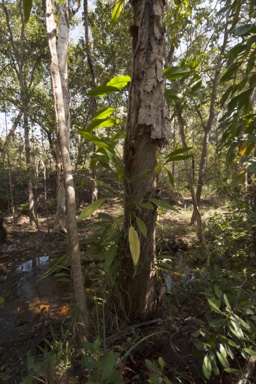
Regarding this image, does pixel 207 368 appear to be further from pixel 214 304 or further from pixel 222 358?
pixel 214 304

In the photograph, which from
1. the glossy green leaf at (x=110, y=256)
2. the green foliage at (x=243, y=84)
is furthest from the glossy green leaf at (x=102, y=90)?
the glossy green leaf at (x=110, y=256)

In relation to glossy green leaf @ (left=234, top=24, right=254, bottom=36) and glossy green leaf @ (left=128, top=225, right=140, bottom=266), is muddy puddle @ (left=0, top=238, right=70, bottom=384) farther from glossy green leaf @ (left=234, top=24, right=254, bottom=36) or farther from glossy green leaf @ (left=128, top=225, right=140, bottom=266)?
glossy green leaf @ (left=234, top=24, right=254, bottom=36)

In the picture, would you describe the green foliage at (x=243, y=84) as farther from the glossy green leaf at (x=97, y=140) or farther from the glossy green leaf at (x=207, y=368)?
the glossy green leaf at (x=207, y=368)

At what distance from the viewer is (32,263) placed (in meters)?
4.88

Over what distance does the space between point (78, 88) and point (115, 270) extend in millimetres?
9451

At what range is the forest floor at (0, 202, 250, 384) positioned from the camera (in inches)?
60.1

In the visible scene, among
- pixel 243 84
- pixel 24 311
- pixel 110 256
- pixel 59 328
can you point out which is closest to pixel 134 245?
pixel 110 256

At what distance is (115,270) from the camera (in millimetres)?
1745

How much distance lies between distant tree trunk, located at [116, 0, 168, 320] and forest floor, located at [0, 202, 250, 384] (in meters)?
0.27

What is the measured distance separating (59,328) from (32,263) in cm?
Answer: 292

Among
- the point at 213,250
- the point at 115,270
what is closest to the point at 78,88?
the point at 213,250

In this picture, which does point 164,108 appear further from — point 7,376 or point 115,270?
point 7,376

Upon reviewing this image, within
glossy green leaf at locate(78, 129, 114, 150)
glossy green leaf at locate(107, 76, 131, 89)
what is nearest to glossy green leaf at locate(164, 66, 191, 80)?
glossy green leaf at locate(107, 76, 131, 89)

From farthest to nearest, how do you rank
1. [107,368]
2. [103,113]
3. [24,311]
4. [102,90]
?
[24,311] < [103,113] < [102,90] < [107,368]
